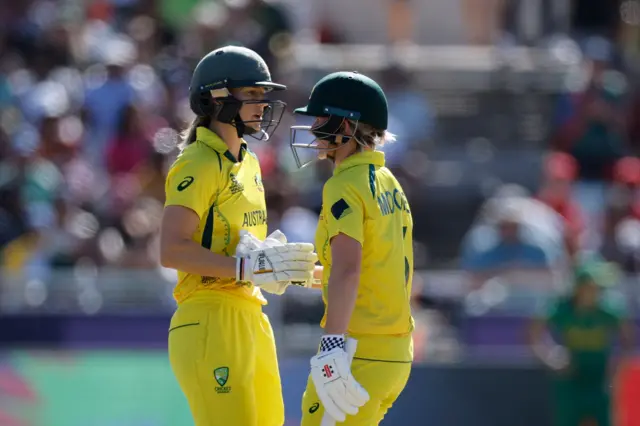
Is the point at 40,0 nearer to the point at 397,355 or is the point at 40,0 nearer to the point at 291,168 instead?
the point at 291,168

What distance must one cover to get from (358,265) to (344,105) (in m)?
0.68

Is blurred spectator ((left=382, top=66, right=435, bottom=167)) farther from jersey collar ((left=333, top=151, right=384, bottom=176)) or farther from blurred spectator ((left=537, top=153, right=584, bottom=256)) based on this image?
jersey collar ((left=333, top=151, right=384, bottom=176))

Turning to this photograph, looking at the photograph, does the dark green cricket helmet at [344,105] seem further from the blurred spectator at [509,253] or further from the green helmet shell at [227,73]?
the blurred spectator at [509,253]

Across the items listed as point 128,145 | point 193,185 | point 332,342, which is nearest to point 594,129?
point 128,145

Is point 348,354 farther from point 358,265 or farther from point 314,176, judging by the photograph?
point 314,176

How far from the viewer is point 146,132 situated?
12.6 m

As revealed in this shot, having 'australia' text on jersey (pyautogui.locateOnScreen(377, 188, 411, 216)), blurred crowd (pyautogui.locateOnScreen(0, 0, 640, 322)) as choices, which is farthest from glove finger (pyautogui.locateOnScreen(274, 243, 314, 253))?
blurred crowd (pyautogui.locateOnScreen(0, 0, 640, 322))

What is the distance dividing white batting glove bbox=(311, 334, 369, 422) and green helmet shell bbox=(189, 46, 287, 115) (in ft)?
4.09

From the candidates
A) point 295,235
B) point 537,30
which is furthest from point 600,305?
point 537,30

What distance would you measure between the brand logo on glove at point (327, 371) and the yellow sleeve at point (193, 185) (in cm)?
92

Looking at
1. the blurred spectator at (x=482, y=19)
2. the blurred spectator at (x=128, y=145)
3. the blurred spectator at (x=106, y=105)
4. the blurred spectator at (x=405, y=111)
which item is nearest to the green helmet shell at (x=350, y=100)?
the blurred spectator at (x=128, y=145)

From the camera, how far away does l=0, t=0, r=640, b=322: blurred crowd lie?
36.3 feet

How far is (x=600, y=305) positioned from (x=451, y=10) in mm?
6470

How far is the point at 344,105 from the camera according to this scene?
17.9 ft
